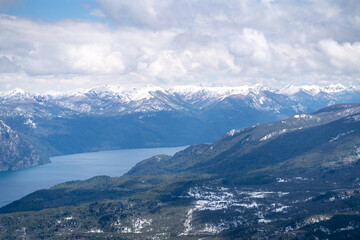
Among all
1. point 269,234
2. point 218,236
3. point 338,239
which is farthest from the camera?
point 218,236

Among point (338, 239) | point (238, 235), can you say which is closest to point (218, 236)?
point (238, 235)

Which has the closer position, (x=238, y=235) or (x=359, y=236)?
(x=359, y=236)

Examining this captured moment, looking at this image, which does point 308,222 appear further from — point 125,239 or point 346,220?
point 125,239

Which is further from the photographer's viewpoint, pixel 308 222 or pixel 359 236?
pixel 308 222

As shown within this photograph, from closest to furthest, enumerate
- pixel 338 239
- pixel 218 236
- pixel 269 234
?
pixel 338 239
pixel 269 234
pixel 218 236

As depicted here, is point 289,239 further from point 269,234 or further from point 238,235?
point 238,235

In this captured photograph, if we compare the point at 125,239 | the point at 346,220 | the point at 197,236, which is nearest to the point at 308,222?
the point at 346,220

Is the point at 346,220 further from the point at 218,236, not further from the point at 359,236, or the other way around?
the point at 218,236
